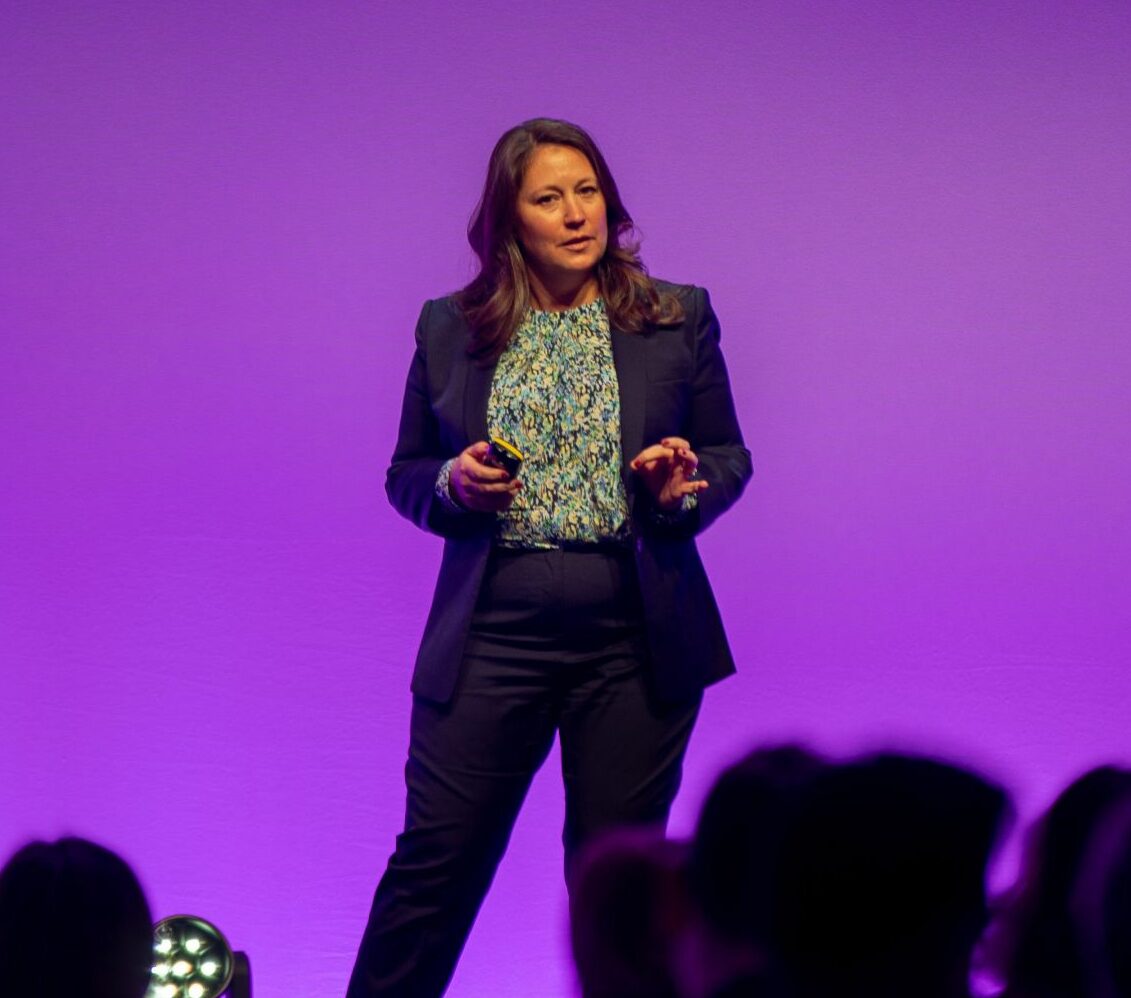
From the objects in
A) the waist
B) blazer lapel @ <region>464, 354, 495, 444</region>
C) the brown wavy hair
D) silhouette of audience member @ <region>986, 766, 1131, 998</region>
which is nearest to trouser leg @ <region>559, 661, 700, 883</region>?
the waist

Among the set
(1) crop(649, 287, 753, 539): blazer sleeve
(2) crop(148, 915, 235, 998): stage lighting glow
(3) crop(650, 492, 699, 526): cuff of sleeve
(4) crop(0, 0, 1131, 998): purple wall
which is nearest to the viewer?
(2) crop(148, 915, 235, 998): stage lighting glow

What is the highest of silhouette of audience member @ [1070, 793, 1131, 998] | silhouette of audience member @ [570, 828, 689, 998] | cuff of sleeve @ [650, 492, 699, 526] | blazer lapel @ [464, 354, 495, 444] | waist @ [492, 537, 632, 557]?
blazer lapel @ [464, 354, 495, 444]

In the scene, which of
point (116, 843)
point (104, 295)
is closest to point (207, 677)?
point (116, 843)

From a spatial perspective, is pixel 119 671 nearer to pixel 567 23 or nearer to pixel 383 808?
pixel 383 808

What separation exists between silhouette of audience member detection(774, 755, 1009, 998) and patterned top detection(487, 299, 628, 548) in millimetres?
1073

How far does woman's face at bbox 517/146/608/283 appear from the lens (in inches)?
95.5

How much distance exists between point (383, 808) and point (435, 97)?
1.36 metres

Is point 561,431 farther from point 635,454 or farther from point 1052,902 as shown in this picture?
point 1052,902

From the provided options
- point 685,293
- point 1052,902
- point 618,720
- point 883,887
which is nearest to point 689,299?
point 685,293

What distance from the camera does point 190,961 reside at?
2.20 meters

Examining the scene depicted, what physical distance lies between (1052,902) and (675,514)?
95 centimetres

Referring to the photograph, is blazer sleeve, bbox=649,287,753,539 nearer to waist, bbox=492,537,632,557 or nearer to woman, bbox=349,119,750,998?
woman, bbox=349,119,750,998

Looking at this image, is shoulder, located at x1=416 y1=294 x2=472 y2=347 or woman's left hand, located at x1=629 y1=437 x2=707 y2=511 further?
shoulder, located at x1=416 y1=294 x2=472 y2=347

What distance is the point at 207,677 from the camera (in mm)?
3139
